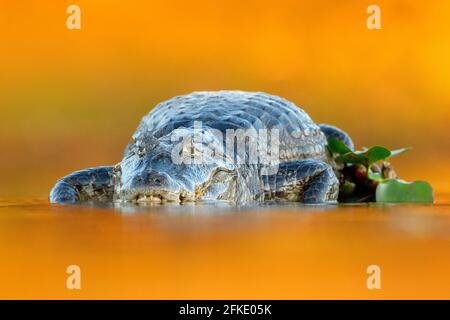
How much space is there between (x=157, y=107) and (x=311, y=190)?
243 cm

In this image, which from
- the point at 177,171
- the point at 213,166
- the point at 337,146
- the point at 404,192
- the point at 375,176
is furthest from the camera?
the point at 337,146

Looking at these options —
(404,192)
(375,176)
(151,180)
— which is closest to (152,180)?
(151,180)

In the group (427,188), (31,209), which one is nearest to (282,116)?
(427,188)

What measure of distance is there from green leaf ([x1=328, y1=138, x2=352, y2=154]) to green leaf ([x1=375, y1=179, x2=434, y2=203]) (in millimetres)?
1004

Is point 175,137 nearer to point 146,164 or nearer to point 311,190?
point 146,164

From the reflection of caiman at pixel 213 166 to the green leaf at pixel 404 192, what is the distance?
1.92ft

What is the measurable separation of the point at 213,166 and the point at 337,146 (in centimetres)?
325

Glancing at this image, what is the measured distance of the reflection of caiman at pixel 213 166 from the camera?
7273 mm

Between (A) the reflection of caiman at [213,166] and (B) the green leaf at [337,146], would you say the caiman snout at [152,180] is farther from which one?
(B) the green leaf at [337,146]

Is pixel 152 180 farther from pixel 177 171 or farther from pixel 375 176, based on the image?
pixel 375 176

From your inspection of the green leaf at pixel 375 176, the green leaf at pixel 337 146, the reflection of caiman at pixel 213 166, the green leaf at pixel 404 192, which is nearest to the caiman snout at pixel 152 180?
the reflection of caiman at pixel 213 166

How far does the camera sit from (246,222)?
6.05 meters

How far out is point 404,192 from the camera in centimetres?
916

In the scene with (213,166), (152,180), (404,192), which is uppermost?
(213,166)
